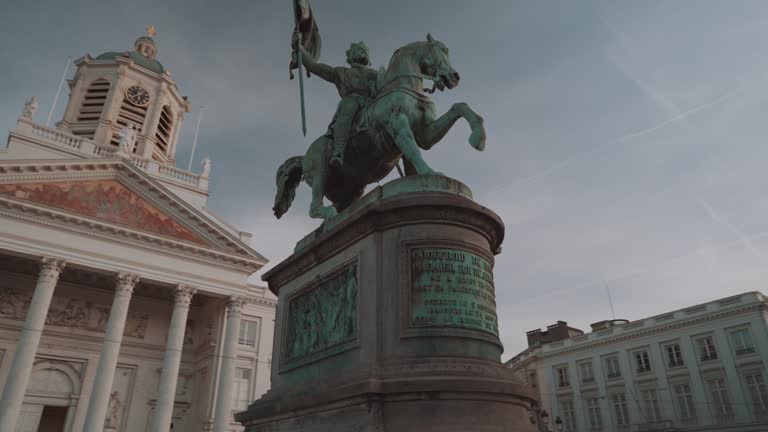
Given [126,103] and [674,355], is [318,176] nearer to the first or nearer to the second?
[674,355]

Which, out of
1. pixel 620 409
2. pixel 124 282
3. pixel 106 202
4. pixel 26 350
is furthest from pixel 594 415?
pixel 26 350

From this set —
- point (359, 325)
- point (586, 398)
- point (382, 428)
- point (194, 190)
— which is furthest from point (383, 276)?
point (586, 398)

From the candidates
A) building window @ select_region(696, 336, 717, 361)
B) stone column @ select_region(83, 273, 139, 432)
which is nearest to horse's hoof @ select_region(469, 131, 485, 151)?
stone column @ select_region(83, 273, 139, 432)

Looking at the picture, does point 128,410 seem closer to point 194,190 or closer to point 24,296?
point 24,296

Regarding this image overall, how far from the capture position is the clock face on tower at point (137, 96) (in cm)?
4306

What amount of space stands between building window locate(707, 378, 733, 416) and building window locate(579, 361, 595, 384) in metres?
8.68

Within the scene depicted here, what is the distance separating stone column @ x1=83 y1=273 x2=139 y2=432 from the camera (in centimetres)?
2372

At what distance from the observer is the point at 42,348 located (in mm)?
28312

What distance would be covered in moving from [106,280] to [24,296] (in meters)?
4.18

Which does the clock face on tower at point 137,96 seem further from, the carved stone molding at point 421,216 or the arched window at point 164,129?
the carved stone molding at point 421,216

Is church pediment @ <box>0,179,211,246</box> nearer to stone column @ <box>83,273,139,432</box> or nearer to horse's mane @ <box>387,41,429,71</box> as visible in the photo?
stone column @ <box>83,273,139,432</box>

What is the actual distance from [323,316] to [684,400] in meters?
39.3

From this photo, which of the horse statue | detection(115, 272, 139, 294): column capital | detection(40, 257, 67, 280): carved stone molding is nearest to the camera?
the horse statue

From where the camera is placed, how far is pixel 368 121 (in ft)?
19.6
